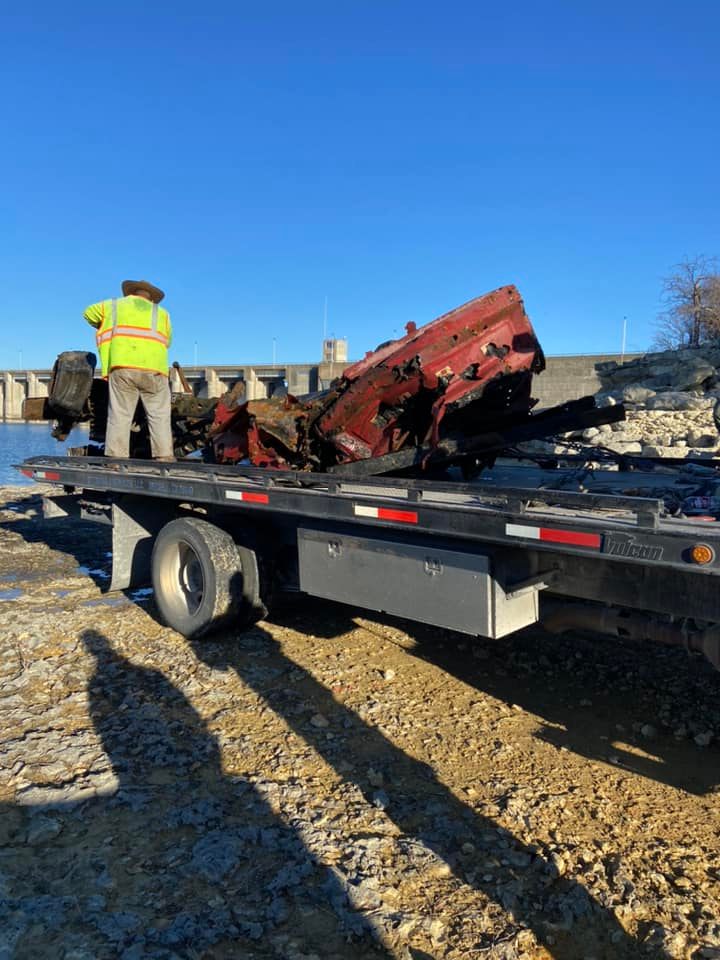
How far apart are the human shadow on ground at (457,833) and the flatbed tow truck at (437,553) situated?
0.67m

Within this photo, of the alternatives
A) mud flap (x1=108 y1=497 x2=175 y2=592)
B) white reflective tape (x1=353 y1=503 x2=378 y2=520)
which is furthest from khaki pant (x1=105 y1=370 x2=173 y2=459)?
white reflective tape (x1=353 y1=503 x2=378 y2=520)

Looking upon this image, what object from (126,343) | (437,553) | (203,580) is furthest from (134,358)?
(437,553)

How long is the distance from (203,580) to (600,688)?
2.84 m

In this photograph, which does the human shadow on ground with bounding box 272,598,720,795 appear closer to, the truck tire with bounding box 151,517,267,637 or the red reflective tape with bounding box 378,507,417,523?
the truck tire with bounding box 151,517,267,637

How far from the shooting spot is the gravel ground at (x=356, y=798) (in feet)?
8.09

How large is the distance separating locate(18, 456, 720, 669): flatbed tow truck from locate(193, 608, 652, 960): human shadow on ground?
673 millimetres

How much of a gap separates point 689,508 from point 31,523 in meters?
10.5

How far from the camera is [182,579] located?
5762 millimetres

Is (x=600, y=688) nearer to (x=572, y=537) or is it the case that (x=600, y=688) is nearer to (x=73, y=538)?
(x=572, y=537)

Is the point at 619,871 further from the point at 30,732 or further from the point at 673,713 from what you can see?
the point at 30,732

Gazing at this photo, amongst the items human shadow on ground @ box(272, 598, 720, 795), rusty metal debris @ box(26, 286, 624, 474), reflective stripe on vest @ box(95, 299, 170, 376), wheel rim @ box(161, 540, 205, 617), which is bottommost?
human shadow on ground @ box(272, 598, 720, 795)

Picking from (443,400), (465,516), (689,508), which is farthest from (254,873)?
(443,400)

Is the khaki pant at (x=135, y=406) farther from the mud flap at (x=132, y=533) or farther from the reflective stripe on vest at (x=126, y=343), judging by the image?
the mud flap at (x=132, y=533)

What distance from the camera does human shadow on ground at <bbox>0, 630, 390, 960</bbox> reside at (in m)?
2.39
